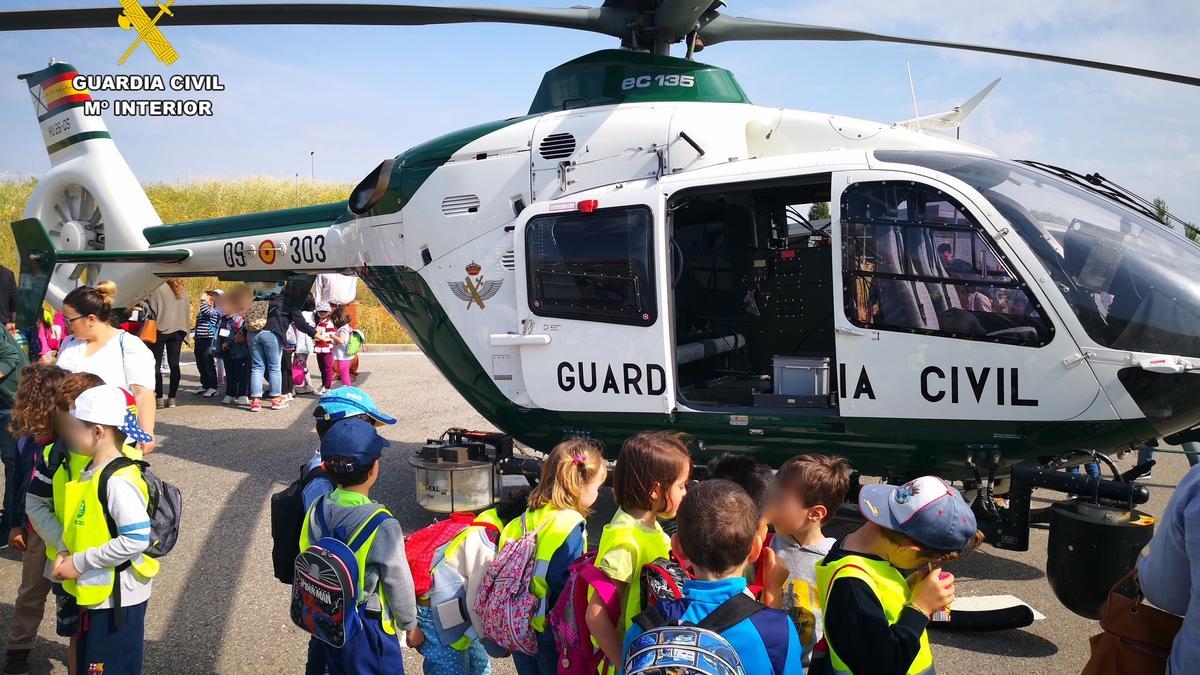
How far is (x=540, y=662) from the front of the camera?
2.83m

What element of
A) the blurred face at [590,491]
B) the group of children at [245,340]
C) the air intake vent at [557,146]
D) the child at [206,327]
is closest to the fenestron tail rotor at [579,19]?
the air intake vent at [557,146]

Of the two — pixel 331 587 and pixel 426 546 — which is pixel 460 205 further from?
pixel 331 587

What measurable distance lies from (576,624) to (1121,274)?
11.2ft

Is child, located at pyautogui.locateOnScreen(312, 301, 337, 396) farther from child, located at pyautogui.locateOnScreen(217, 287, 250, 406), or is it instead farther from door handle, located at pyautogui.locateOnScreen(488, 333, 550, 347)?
door handle, located at pyautogui.locateOnScreen(488, 333, 550, 347)

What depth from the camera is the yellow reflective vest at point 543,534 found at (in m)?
2.70

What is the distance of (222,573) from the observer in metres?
5.07

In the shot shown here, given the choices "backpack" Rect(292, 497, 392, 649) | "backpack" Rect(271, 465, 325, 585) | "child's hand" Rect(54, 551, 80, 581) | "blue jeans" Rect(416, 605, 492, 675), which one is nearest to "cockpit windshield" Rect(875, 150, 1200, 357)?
"blue jeans" Rect(416, 605, 492, 675)

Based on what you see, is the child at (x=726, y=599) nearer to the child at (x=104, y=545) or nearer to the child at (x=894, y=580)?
the child at (x=894, y=580)

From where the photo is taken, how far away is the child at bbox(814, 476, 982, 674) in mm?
2102

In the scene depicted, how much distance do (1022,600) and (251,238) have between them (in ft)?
23.3

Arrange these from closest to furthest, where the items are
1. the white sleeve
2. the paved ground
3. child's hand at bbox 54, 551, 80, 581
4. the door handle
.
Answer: child's hand at bbox 54, 551, 80, 581
the paved ground
the white sleeve
the door handle

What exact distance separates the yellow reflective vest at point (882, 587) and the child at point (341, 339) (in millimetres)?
9367

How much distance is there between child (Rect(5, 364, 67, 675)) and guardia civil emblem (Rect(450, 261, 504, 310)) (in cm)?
275

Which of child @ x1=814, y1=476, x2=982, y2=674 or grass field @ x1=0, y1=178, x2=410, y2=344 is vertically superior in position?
grass field @ x1=0, y1=178, x2=410, y2=344
